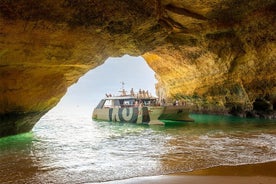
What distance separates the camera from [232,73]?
838 inches

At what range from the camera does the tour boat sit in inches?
798

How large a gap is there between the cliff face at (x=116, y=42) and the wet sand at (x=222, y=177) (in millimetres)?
6002

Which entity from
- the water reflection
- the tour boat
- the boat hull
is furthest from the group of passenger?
the water reflection

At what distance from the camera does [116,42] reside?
11.9 meters

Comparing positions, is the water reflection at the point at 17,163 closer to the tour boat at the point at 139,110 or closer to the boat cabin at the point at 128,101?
the tour boat at the point at 139,110

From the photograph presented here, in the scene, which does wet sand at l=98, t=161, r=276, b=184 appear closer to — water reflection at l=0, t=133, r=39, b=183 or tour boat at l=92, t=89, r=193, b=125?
water reflection at l=0, t=133, r=39, b=183

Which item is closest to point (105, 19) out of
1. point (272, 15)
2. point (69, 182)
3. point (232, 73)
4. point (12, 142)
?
point (12, 142)

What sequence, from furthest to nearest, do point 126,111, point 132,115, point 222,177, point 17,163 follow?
1. point 126,111
2. point 132,115
3. point 17,163
4. point 222,177

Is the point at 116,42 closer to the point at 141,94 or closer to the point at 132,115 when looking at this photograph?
the point at 132,115

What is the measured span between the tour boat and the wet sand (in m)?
13.7

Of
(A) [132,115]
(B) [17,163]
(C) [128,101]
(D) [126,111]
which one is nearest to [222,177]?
(B) [17,163]

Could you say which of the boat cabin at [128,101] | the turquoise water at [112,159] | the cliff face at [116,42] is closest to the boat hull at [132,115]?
the boat cabin at [128,101]

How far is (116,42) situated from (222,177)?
7.93 meters

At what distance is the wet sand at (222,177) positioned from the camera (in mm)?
5129
